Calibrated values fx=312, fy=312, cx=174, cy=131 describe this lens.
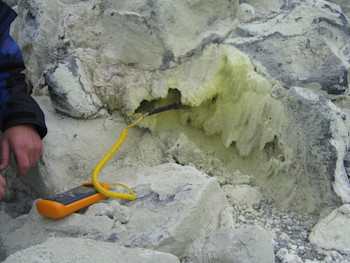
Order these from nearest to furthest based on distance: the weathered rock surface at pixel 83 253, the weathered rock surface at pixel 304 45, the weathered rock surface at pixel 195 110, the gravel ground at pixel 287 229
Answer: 1. the weathered rock surface at pixel 83 253
2. the gravel ground at pixel 287 229
3. the weathered rock surface at pixel 195 110
4. the weathered rock surface at pixel 304 45

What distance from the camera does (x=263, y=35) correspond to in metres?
1.34

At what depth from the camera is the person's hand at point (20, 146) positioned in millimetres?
1001

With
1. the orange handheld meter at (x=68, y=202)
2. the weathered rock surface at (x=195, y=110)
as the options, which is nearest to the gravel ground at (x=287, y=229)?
the weathered rock surface at (x=195, y=110)

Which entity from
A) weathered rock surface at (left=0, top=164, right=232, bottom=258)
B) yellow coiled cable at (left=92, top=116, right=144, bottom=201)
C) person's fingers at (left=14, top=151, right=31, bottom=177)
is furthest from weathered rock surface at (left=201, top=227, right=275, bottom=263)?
person's fingers at (left=14, top=151, right=31, bottom=177)

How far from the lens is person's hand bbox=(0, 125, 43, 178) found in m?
1.00

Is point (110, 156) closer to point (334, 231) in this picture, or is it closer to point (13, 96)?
point (13, 96)

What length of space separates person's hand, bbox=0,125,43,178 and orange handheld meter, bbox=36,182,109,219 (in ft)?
0.52

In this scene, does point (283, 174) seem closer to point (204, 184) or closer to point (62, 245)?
point (204, 184)

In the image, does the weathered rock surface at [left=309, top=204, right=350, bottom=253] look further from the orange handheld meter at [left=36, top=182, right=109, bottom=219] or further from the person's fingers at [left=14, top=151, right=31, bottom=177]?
the person's fingers at [left=14, top=151, right=31, bottom=177]

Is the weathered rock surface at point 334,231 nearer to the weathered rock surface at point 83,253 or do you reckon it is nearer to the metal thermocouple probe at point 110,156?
the weathered rock surface at point 83,253

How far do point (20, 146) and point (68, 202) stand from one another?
247 millimetres

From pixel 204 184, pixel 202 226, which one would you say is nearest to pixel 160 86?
pixel 204 184

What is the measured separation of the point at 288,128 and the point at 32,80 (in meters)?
1.19

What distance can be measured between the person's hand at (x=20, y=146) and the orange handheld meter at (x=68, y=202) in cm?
16
